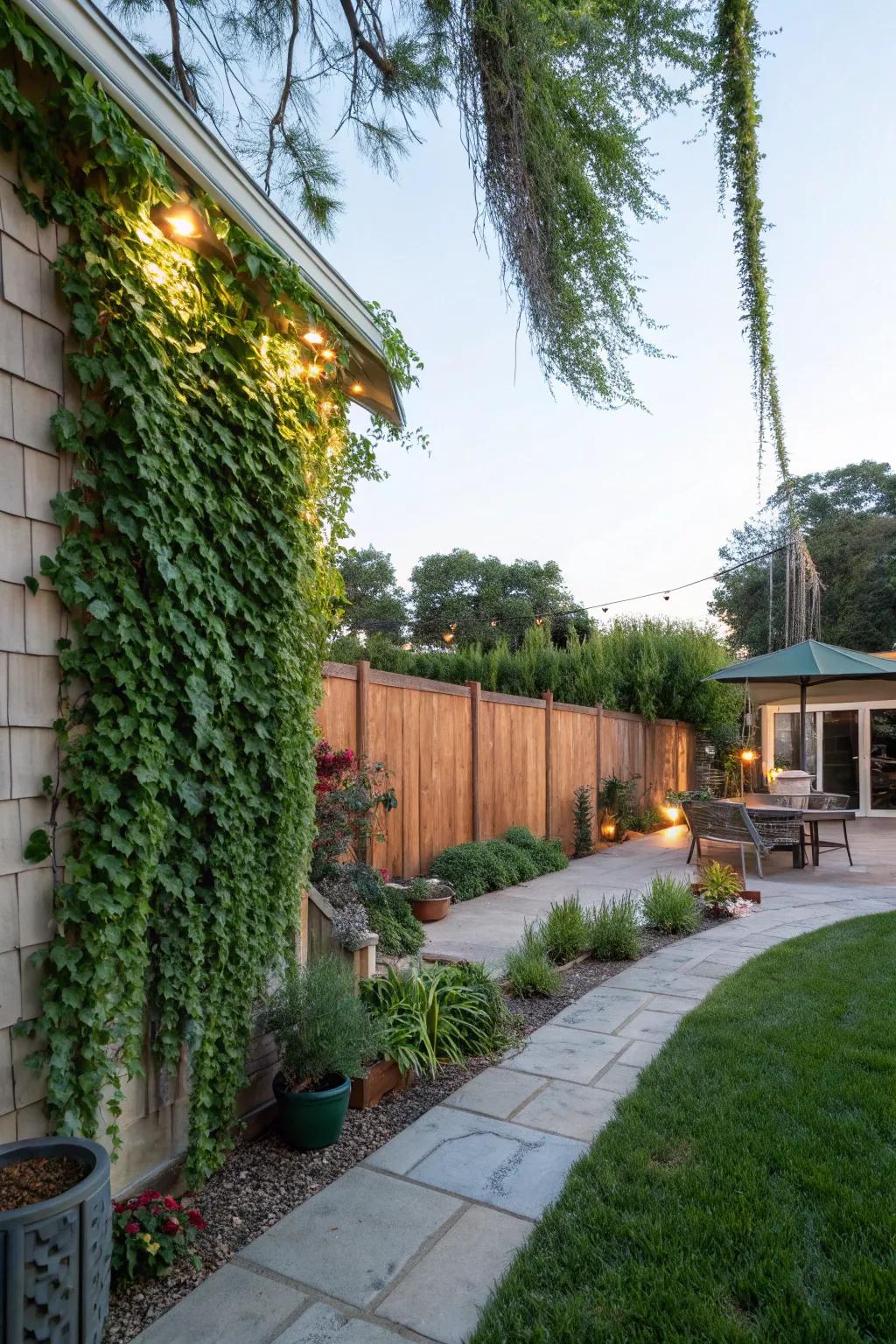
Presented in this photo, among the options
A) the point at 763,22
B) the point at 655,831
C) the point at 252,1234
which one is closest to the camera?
→ the point at 763,22

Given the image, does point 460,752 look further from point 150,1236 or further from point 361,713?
point 150,1236

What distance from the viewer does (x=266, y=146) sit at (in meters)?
4.21

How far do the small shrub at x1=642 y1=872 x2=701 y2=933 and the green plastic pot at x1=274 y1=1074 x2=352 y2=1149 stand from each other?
333 centimetres

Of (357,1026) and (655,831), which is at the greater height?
(357,1026)

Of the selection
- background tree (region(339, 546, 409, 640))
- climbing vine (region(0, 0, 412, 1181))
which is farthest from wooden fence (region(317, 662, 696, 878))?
background tree (region(339, 546, 409, 640))

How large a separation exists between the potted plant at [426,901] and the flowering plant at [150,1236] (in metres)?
3.58

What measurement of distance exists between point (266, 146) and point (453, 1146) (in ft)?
15.7

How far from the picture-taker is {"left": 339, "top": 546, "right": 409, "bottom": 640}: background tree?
81.3 ft

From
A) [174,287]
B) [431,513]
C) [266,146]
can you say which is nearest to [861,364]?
[174,287]

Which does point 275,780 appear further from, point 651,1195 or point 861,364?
point 861,364

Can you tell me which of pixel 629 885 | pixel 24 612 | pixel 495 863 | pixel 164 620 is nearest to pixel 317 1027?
pixel 164 620

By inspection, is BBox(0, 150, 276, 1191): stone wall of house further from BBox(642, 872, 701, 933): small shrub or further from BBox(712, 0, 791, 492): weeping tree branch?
BBox(642, 872, 701, 933): small shrub

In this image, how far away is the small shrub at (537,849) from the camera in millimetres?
7730

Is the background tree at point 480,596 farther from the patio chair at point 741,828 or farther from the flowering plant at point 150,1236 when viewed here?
the flowering plant at point 150,1236
